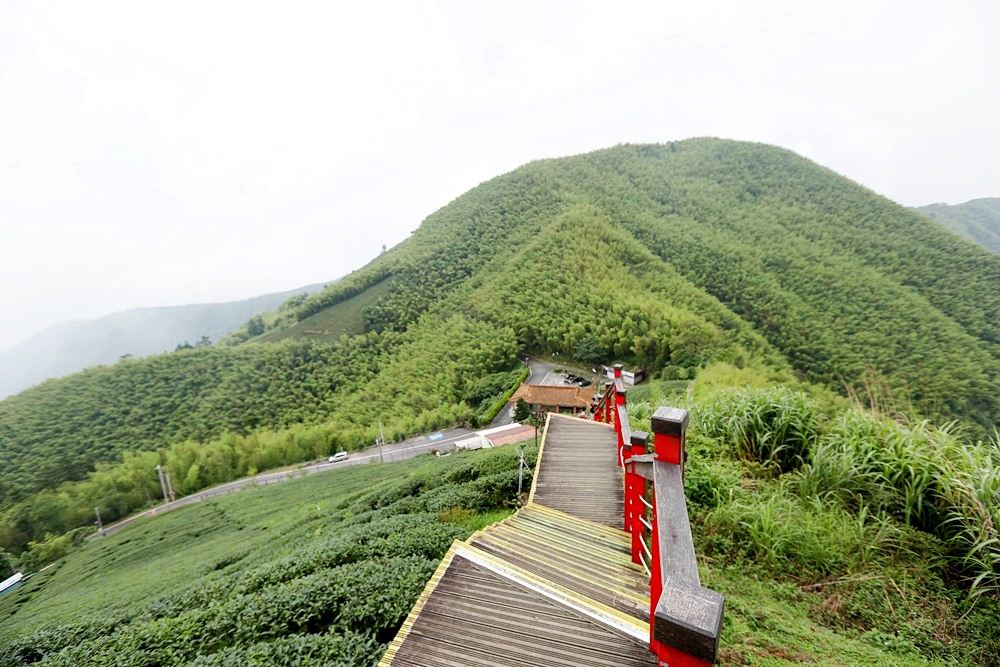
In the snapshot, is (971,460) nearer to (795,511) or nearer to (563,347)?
(795,511)

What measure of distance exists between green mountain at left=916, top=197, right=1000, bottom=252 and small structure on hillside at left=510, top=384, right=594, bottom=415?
9131 centimetres

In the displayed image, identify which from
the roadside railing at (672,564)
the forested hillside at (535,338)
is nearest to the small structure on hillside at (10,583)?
the forested hillside at (535,338)

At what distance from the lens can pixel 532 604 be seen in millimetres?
2154

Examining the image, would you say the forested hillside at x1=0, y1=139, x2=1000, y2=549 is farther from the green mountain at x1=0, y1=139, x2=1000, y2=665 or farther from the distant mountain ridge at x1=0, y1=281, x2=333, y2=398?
the distant mountain ridge at x1=0, y1=281, x2=333, y2=398

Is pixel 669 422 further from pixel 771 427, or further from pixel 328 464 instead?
pixel 328 464

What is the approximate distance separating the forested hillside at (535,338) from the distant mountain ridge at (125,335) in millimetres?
111914

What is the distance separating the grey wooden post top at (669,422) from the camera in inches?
74.3

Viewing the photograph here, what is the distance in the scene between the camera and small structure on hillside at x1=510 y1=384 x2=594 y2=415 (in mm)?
24641

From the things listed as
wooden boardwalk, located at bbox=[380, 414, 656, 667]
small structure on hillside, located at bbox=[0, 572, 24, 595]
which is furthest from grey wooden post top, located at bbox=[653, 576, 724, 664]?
small structure on hillside, located at bbox=[0, 572, 24, 595]

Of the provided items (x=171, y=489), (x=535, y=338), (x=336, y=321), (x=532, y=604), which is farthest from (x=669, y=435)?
(x=336, y=321)

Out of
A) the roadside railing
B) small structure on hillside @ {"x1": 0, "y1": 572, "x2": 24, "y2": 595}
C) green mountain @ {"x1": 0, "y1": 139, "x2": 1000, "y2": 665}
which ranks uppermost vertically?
the roadside railing

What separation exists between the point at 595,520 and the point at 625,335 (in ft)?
88.3

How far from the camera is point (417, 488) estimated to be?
23.4ft

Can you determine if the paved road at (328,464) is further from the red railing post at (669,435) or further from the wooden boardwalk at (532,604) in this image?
the red railing post at (669,435)
